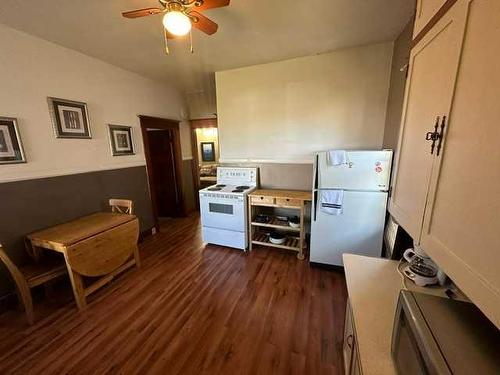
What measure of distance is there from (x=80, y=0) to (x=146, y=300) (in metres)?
2.68

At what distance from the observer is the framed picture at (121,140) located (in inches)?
114

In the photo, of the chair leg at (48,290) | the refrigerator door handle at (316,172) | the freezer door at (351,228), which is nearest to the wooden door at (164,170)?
the chair leg at (48,290)

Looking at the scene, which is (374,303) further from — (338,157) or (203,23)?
(203,23)

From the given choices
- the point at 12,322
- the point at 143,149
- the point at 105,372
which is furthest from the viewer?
the point at 143,149

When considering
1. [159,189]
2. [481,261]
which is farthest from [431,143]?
[159,189]

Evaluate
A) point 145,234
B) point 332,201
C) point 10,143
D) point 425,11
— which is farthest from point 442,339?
point 145,234

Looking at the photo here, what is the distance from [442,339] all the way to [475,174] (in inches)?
18.5

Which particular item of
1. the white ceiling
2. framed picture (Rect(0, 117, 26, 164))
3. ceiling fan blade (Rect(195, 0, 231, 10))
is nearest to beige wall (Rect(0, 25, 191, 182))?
framed picture (Rect(0, 117, 26, 164))

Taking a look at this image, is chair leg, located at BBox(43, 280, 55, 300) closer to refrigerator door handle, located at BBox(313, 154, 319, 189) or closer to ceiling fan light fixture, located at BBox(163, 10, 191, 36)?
ceiling fan light fixture, located at BBox(163, 10, 191, 36)

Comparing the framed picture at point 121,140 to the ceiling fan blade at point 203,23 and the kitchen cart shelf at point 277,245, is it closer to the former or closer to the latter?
the ceiling fan blade at point 203,23

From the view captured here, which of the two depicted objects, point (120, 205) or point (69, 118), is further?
point (120, 205)

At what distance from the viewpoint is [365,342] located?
0.86 metres

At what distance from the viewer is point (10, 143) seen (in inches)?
77.2

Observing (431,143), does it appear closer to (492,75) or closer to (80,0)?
(492,75)
